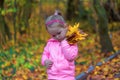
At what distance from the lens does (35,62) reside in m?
11.7

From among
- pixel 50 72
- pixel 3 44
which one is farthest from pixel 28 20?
pixel 50 72

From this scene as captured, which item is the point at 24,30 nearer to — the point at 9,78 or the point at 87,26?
the point at 87,26

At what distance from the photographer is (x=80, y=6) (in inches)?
838

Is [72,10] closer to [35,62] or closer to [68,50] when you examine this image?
[35,62]

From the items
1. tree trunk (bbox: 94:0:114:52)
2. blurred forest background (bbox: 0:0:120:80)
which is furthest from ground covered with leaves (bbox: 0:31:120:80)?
tree trunk (bbox: 94:0:114:52)

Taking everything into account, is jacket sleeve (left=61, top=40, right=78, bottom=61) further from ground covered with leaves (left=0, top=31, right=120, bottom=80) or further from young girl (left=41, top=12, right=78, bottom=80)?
ground covered with leaves (left=0, top=31, right=120, bottom=80)

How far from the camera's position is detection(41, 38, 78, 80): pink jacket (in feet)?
16.8

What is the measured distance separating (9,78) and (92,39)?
769cm

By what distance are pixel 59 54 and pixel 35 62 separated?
21.6ft

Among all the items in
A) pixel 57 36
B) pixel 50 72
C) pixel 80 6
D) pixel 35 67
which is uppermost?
pixel 80 6

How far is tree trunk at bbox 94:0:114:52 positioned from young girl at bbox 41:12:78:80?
657 centimetres

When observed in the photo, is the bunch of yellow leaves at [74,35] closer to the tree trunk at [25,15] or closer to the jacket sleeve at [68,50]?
the jacket sleeve at [68,50]

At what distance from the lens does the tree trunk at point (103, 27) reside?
38.5 ft

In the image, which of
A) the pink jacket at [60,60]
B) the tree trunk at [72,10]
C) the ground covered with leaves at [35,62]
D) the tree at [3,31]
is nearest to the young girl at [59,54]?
the pink jacket at [60,60]
